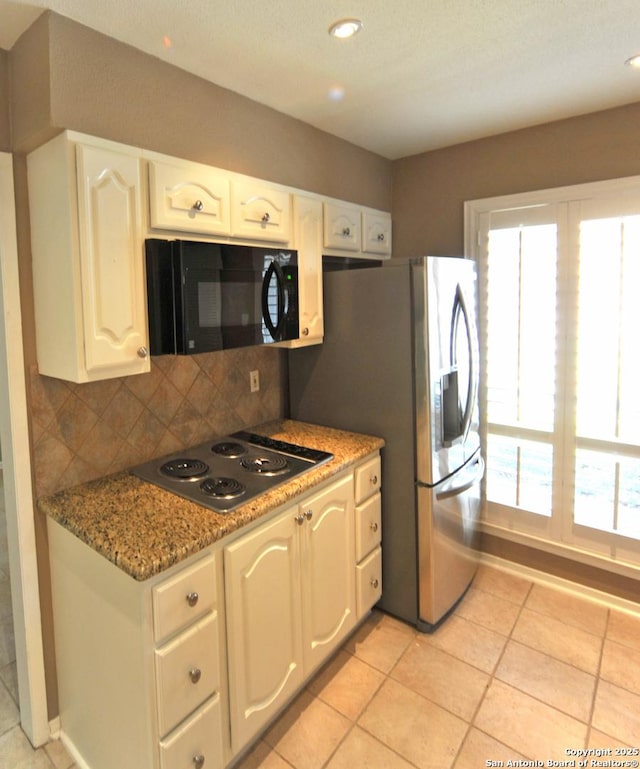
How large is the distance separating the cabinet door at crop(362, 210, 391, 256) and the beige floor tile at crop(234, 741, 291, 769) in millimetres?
2316

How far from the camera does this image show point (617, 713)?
5.96 ft

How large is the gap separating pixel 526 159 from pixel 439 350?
46.6 inches

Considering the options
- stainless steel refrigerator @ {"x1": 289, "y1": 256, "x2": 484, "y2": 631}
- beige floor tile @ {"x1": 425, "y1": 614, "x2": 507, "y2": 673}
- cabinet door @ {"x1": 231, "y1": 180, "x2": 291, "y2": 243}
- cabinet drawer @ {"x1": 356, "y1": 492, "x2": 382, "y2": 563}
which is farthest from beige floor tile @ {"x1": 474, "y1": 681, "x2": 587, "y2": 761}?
cabinet door @ {"x1": 231, "y1": 180, "x2": 291, "y2": 243}

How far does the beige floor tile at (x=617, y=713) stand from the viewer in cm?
173

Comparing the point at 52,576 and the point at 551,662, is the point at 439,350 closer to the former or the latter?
the point at 551,662

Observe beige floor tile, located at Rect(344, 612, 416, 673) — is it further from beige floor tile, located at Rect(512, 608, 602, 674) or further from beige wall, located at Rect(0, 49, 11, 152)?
beige wall, located at Rect(0, 49, 11, 152)

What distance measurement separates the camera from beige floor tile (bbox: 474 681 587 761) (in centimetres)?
169

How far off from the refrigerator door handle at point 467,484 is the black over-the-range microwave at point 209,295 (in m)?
1.07

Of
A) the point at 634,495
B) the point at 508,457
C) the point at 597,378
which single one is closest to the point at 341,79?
the point at 597,378

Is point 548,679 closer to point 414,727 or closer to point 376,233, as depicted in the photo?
point 414,727

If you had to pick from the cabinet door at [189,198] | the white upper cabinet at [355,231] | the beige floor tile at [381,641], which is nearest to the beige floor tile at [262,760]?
the beige floor tile at [381,641]

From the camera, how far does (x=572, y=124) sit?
234 centimetres

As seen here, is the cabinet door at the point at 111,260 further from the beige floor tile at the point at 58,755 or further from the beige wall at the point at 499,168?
the beige wall at the point at 499,168

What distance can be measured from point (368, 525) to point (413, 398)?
618 mm
